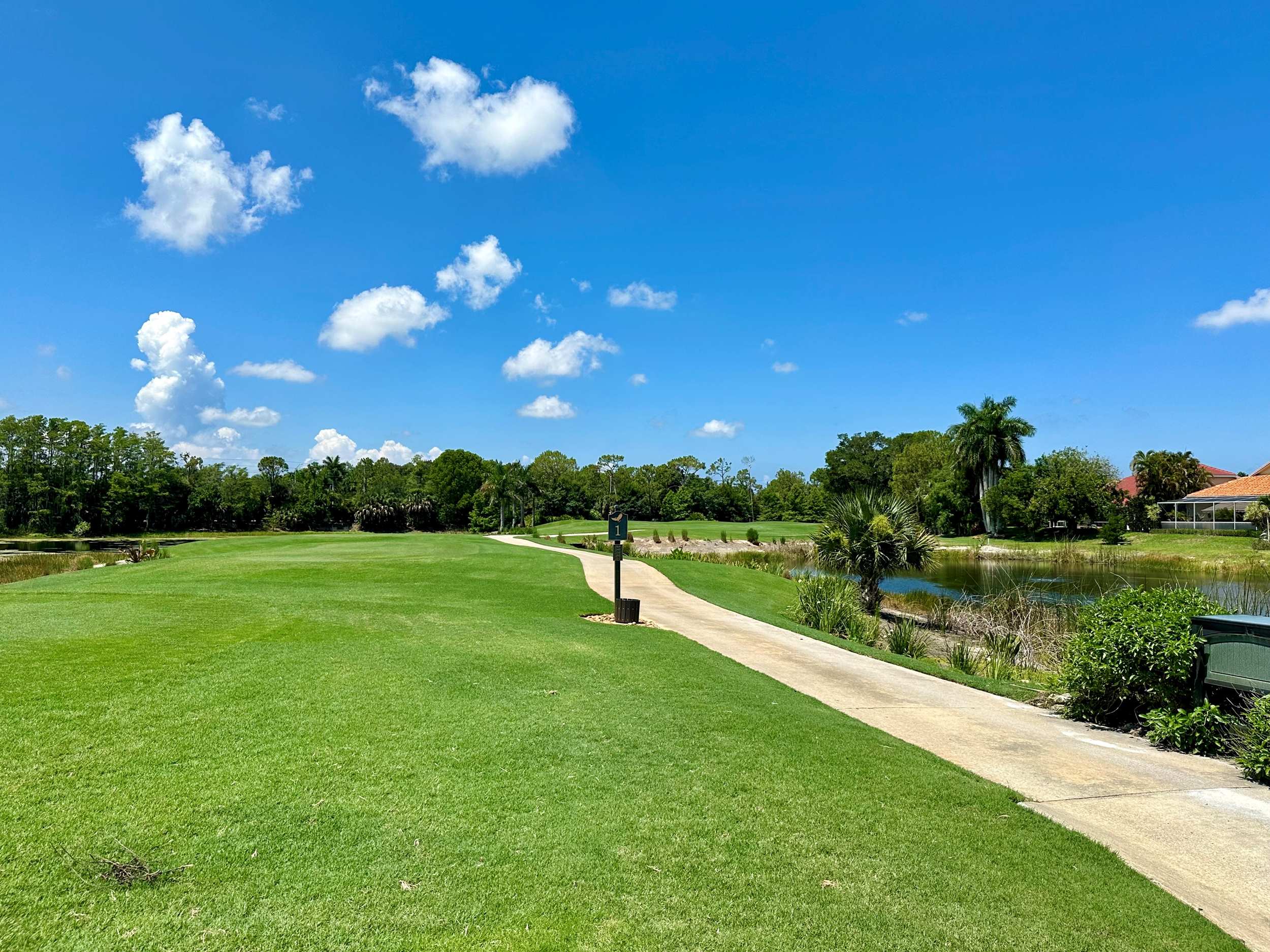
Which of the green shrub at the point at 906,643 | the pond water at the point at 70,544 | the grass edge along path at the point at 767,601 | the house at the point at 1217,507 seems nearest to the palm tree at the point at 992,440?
the house at the point at 1217,507

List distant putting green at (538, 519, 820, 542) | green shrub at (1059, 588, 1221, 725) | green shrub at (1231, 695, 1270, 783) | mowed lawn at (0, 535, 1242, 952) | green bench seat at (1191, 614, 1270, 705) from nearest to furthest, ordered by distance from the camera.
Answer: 1. mowed lawn at (0, 535, 1242, 952)
2. green shrub at (1231, 695, 1270, 783)
3. green bench seat at (1191, 614, 1270, 705)
4. green shrub at (1059, 588, 1221, 725)
5. distant putting green at (538, 519, 820, 542)

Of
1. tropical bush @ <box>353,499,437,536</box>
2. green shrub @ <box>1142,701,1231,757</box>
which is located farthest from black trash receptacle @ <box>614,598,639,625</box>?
tropical bush @ <box>353,499,437,536</box>

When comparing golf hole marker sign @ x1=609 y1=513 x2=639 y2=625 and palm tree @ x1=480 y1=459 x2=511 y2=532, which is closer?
golf hole marker sign @ x1=609 y1=513 x2=639 y2=625

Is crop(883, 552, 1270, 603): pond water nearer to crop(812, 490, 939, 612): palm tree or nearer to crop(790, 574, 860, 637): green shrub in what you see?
crop(812, 490, 939, 612): palm tree

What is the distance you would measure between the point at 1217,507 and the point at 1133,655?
189ft

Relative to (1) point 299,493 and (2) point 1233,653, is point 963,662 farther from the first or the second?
(1) point 299,493

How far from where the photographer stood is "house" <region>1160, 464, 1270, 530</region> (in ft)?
155

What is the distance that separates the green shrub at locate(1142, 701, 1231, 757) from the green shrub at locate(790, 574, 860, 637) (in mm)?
7807

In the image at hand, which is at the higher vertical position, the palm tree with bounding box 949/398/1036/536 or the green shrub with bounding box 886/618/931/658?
the palm tree with bounding box 949/398/1036/536

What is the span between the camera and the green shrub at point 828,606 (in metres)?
15.2

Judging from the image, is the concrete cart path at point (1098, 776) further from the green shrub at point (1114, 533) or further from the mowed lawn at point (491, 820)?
Result: the green shrub at point (1114, 533)

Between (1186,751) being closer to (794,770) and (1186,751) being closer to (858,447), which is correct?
(794,770)

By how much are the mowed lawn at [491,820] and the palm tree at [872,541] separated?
1139 centimetres

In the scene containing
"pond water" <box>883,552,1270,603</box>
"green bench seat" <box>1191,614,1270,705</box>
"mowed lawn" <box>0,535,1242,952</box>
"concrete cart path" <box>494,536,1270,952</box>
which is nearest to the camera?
"mowed lawn" <box>0,535,1242,952</box>
